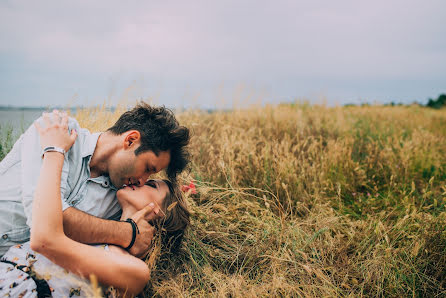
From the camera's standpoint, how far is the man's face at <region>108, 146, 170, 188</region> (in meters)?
2.22

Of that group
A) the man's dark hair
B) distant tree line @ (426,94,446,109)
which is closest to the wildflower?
the man's dark hair

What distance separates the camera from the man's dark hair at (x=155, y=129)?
231 centimetres

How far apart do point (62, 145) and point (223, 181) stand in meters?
2.04

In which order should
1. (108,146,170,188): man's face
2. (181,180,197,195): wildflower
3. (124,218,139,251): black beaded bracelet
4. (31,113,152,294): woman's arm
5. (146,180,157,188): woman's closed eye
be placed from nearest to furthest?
(31,113,152,294): woman's arm, (124,218,139,251): black beaded bracelet, (108,146,170,188): man's face, (146,180,157,188): woman's closed eye, (181,180,197,195): wildflower

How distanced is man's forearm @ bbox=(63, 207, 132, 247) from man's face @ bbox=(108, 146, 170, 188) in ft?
1.06

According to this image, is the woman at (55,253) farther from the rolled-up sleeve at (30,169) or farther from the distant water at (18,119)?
the distant water at (18,119)

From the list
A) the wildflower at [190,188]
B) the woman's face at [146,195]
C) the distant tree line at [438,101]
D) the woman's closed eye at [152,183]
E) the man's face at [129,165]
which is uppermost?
the distant tree line at [438,101]

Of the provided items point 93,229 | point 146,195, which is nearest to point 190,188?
point 146,195

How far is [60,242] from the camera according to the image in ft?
5.43

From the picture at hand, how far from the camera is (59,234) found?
166 centimetres

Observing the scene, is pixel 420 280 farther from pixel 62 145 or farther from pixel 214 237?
pixel 62 145

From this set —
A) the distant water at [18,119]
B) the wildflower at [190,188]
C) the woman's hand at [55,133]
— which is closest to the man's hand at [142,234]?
the woman's hand at [55,133]

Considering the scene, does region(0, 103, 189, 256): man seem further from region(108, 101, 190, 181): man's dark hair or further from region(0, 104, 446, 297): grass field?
region(0, 104, 446, 297): grass field

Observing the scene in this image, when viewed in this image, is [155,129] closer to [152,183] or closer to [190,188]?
[152,183]
